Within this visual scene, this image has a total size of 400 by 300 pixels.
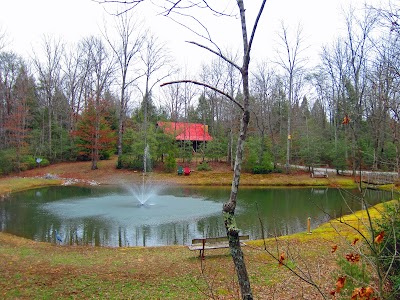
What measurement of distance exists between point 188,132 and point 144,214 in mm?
22073

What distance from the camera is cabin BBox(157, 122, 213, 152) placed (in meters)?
29.2

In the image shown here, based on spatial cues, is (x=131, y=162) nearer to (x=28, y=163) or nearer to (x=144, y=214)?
(x=28, y=163)

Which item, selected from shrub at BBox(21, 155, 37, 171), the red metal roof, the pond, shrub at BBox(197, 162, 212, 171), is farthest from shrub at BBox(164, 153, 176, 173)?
shrub at BBox(21, 155, 37, 171)

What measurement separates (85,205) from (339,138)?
24.6m

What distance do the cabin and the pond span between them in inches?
369

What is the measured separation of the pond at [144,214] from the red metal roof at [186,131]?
9362 mm

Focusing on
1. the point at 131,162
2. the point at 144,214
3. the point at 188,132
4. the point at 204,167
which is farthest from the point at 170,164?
the point at 144,214

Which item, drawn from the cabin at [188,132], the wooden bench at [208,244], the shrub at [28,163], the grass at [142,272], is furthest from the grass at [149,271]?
the cabin at [188,132]

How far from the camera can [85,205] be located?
1587cm

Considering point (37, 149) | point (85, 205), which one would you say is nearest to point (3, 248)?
point (85, 205)

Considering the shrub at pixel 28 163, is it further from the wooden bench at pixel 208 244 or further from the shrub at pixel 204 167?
the wooden bench at pixel 208 244

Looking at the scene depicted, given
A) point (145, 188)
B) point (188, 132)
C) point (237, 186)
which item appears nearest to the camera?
point (237, 186)

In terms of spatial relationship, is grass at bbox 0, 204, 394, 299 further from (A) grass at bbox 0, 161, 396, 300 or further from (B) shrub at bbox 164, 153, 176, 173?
(B) shrub at bbox 164, 153, 176, 173

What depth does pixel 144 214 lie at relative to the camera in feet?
45.8
